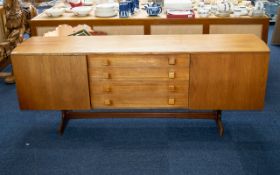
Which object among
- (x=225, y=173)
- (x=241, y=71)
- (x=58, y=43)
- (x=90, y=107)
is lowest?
(x=225, y=173)

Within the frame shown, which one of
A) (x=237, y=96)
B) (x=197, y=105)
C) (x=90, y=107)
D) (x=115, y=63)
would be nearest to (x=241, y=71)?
(x=237, y=96)

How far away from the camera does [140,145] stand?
2.89 m

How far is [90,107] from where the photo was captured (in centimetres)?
276

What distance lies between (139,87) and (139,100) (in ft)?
0.34

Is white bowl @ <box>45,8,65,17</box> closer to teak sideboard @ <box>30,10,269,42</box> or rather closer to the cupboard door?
teak sideboard @ <box>30,10,269,42</box>

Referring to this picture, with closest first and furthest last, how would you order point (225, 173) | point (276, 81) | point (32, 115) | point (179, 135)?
point (225, 173) → point (179, 135) → point (32, 115) → point (276, 81)

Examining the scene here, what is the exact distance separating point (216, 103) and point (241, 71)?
0.99ft

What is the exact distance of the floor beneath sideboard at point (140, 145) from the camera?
262 centimetres

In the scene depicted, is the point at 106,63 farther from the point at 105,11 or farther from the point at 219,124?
the point at 105,11

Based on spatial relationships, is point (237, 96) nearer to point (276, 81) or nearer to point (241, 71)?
point (241, 71)

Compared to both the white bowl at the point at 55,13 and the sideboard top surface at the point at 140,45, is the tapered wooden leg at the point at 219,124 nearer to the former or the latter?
the sideboard top surface at the point at 140,45

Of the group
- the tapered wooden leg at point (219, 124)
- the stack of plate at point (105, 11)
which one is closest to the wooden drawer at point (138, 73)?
the tapered wooden leg at point (219, 124)

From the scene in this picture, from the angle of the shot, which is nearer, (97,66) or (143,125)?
(97,66)

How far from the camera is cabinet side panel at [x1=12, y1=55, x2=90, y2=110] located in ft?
8.54
